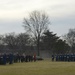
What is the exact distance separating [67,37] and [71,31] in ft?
9.97

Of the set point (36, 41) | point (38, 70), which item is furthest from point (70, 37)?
point (38, 70)

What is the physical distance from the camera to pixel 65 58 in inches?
2053

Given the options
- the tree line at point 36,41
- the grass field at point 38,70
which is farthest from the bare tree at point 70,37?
the grass field at point 38,70

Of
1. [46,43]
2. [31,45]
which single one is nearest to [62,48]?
[46,43]

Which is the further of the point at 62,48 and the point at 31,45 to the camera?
the point at 31,45

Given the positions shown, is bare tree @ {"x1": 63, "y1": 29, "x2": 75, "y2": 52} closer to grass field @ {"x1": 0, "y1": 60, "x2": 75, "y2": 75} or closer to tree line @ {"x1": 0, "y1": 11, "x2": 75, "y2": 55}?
tree line @ {"x1": 0, "y1": 11, "x2": 75, "y2": 55}

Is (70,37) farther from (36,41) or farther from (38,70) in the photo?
(38,70)

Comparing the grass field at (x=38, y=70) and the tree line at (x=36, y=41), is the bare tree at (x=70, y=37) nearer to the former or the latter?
the tree line at (x=36, y=41)

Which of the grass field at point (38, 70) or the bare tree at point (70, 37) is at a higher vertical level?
the bare tree at point (70, 37)

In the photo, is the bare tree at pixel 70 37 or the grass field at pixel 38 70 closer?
the grass field at pixel 38 70

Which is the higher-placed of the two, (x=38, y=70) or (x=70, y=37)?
(x=70, y=37)

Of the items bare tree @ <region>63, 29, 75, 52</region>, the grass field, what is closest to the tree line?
bare tree @ <region>63, 29, 75, 52</region>

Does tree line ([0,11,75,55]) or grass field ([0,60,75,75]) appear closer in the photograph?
grass field ([0,60,75,75])

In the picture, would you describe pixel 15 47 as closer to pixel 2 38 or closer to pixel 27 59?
pixel 2 38
